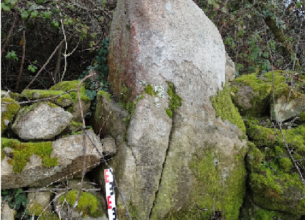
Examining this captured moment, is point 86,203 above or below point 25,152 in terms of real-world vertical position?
below

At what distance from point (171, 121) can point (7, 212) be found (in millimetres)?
1766

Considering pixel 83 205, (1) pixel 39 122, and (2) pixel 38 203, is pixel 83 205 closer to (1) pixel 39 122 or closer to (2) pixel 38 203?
(2) pixel 38 203

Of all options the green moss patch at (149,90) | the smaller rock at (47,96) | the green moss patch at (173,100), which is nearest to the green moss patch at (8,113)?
the smaller rock at (47,96)

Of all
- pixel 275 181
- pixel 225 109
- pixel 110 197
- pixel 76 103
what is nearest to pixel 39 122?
pixel 76 103

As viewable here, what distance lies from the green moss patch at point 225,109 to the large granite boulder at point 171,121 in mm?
19

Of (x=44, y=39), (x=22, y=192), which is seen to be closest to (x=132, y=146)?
(x=22, y=192)

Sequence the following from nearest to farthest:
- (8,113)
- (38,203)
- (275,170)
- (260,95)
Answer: (38,203) < (8,113) < (275,170) < (260,95)

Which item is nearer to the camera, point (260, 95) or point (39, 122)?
point (39, 122)

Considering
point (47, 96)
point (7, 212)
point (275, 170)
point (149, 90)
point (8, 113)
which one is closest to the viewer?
point (7, 212)

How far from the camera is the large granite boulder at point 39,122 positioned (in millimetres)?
2430

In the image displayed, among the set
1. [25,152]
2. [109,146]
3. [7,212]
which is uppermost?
[109,146]

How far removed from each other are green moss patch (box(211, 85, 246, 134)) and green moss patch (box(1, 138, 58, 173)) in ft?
6.26

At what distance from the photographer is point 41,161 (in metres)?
2.37

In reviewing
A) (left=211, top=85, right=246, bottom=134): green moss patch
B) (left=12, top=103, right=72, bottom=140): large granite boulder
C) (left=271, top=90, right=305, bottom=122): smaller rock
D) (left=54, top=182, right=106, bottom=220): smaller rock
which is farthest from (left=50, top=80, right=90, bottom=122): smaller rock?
(left=271, top=90, right=305, bottom=122): smaller rock
